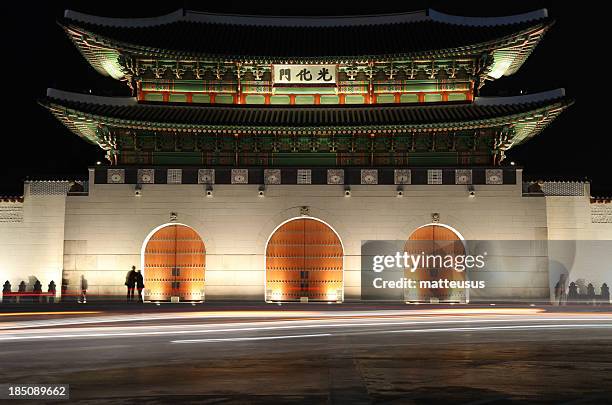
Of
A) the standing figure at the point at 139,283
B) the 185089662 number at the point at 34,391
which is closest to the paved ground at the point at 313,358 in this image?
the 185089662 number at the point at 34,391

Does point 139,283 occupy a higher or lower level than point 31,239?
lower

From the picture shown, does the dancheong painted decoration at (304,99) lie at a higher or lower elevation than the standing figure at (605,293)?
higher

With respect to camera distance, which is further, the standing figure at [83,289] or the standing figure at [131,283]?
the standing figure at [83,289]

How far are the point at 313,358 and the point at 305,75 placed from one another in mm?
18740

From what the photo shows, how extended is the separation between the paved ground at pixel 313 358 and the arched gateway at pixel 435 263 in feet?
26.0

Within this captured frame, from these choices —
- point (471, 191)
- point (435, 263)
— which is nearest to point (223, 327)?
point (435, 263)

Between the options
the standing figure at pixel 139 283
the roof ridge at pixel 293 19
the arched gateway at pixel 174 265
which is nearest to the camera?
the standing figure at pixel 139 283

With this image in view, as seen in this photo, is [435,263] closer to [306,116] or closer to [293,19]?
[306,116]

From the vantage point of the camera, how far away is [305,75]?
28641 mm

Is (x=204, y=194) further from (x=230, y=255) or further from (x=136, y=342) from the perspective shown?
(x=136, y=342)

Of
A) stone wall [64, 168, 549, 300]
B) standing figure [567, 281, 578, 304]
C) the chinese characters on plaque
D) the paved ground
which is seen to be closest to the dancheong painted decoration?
the chinese characters on plaque

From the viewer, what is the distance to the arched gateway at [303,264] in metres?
27.5

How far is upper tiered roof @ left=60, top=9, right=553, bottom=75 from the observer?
26906mm

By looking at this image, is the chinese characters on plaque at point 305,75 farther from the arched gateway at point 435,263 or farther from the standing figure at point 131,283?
the standing figure at point 131,283
